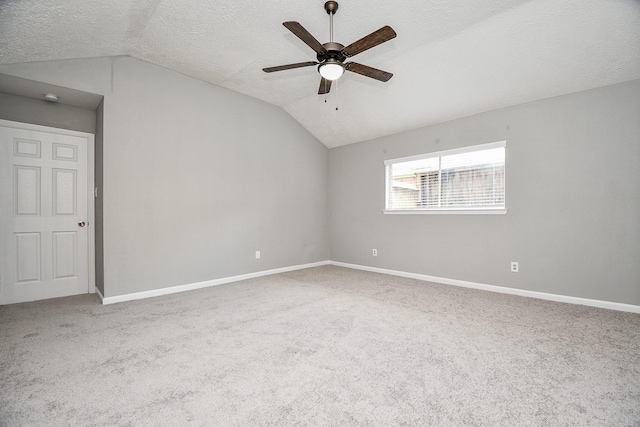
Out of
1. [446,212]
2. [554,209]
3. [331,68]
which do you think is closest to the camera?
[331,68]

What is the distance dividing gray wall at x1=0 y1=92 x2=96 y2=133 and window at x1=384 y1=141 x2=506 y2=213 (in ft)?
14.7

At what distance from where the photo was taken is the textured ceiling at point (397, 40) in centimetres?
247

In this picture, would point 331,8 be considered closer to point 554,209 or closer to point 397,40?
point 397,40

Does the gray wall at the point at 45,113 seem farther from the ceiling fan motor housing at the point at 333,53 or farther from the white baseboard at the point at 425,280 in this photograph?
the ceiling fan motor housing at the point at 333,53

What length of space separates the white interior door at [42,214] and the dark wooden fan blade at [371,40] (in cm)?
371

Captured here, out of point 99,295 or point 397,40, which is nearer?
point 397,40

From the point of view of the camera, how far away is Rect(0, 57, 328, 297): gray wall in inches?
133

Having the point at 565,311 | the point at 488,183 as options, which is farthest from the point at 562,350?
the point at 488,183

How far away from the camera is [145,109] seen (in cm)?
361

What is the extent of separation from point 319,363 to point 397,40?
3178 millimetres

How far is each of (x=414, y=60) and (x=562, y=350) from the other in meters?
3.20

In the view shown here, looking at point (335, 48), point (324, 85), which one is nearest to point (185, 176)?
point (324, 85)

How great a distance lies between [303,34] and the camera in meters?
2.13

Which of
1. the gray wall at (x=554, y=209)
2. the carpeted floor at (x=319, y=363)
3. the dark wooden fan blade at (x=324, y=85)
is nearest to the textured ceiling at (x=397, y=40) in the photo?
the gray wall at (x=554, y=209)
